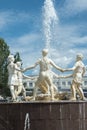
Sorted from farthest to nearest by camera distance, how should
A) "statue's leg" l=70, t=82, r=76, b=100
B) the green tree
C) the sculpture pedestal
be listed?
the green tree
"statue's leg" l=70, t=82, r=76, b=100
the sculpture pedestal

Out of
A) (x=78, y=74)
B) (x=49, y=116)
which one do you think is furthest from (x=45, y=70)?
(x=49, y=116)

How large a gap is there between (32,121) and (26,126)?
12.7 inches

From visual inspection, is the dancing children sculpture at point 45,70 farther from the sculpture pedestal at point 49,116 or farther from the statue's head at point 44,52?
the sculpture pedestal at point 49,116

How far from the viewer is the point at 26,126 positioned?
1623 cm

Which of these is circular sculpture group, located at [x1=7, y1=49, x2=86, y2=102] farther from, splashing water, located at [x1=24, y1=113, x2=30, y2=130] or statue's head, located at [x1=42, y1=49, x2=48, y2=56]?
splashing water, located at [x1=24, y1=113, x2=30, y2=130]

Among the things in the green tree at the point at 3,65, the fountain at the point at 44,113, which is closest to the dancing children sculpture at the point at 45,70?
the fountain at the point at 44,113

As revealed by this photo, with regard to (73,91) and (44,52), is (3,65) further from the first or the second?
(44,52)

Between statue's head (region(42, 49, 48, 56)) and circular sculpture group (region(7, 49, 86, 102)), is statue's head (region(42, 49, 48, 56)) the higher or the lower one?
the higher one

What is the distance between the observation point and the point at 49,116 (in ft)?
53.1

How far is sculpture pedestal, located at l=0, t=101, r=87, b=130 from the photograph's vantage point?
16172 mm

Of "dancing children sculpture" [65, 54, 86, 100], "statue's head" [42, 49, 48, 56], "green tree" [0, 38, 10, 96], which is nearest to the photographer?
"statue's head" [42, 49, 48, 56]

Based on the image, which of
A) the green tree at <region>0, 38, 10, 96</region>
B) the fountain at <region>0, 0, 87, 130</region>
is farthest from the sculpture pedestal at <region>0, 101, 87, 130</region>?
the green tree at <region>0, 38, 10, 96</region>

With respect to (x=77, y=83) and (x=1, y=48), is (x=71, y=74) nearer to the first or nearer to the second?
(x=77, y=83)

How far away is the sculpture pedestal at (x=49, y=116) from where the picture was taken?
637 inches
